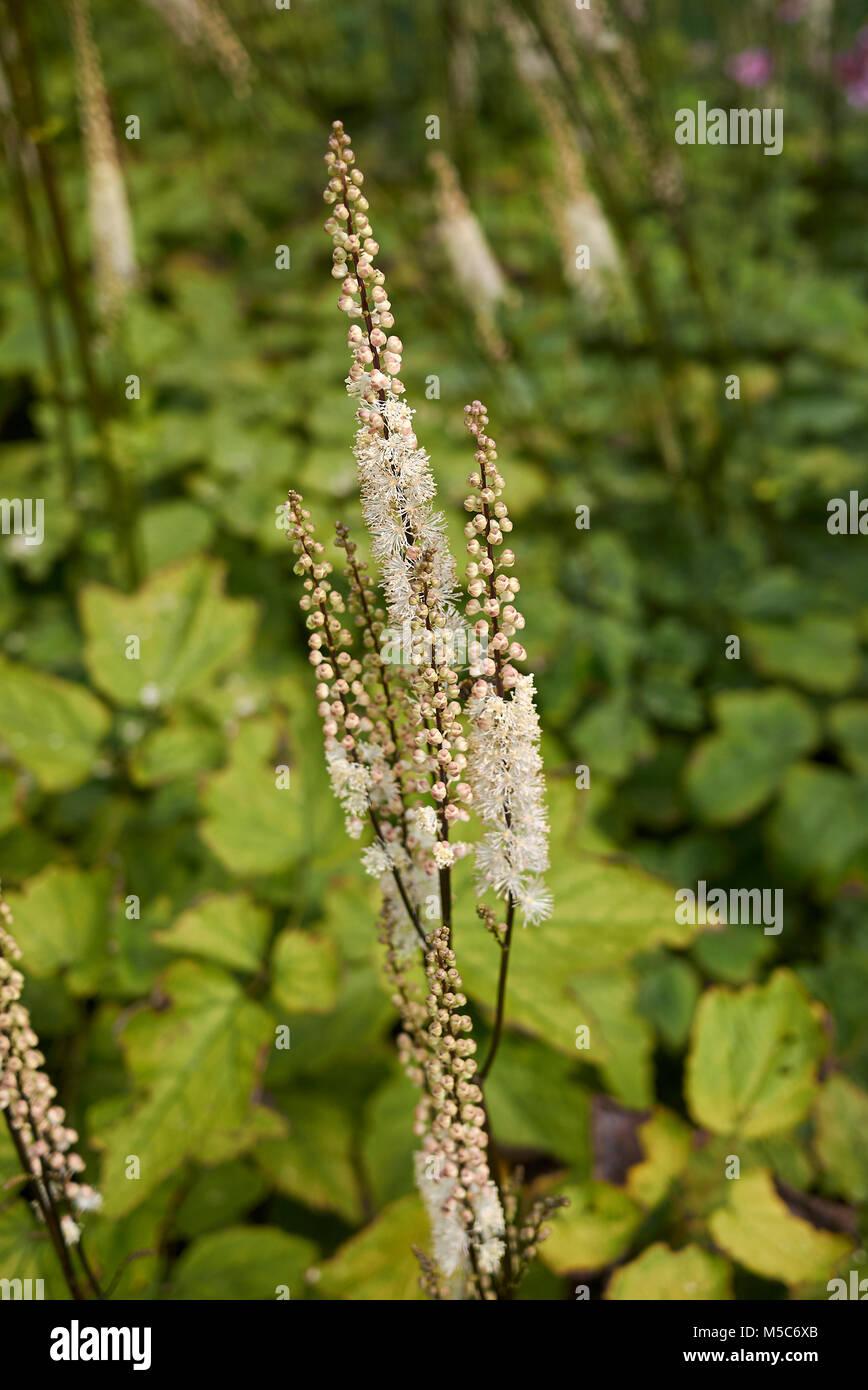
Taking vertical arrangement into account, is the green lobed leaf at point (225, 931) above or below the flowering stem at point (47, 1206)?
above

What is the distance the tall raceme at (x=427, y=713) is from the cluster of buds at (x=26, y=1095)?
0.35 m

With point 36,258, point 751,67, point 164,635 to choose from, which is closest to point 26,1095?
point 164,635

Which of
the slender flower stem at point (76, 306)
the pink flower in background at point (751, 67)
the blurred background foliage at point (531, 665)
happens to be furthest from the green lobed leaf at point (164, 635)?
the pink flower in background at point (751, 67)

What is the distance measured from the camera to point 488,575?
829 millimetres

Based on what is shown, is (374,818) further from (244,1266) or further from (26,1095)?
(244,1266)

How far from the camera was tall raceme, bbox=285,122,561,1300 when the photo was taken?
0.81 metres

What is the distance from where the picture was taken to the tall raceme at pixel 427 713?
0.81 m

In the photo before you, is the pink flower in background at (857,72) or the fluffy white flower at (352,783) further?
the pink flower in background at (857,72)

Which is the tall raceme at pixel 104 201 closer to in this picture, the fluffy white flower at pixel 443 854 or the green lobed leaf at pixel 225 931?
the green lobed leaf at pixel 225 931

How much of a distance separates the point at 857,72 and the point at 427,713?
415cm

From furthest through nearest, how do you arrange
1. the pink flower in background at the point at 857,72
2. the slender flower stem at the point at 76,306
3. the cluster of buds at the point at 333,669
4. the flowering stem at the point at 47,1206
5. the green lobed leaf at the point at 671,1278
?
the pink flower in background at the point at 857,72
the slender flower stem at the point at 76,306
the green lobed leaf at the point at 671,1278
the flowering stem at the point at 47,1206
the cluster of buds at the point at 333,669

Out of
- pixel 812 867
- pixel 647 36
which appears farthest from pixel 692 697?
pixel 647 36

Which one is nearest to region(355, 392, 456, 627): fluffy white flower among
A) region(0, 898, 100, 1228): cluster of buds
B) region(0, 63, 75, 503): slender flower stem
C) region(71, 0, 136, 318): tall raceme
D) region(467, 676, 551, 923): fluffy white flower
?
region(467, 676, 551, 923): fluffy white flower

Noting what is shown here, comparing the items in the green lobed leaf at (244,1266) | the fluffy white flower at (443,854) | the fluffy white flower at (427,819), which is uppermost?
the fluffy white flower at (427,819)
